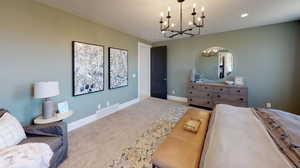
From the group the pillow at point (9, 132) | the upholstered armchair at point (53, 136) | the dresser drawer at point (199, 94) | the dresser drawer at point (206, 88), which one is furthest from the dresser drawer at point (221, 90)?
the pillow at point (9, 132)

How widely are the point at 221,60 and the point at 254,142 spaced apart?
3.56m

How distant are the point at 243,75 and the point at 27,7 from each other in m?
5.38

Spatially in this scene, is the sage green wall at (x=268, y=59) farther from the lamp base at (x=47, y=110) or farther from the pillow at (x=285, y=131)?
the lamp base at (x=47, y=110)

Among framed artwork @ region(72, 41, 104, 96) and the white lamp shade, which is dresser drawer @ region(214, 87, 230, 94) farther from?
the white lamp shade

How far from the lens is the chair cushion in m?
1.54

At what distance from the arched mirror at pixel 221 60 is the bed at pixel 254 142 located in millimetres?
2559

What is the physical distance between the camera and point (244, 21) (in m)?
3.16

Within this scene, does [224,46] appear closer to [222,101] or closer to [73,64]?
[222,101]

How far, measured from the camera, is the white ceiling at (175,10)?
226 cm

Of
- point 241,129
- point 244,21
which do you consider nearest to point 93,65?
point 241,129

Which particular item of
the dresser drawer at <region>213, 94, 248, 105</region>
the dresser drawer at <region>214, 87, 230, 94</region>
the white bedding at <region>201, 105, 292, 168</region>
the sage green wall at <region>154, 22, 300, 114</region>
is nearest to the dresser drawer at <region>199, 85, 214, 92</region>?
the dresser drawer at <region>214, 87, 230, 94</region>

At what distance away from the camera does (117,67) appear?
153 inches

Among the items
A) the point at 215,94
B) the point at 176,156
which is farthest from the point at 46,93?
the point at 215,94

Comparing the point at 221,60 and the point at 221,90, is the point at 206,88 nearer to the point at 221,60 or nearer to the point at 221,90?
the point at 221,90
